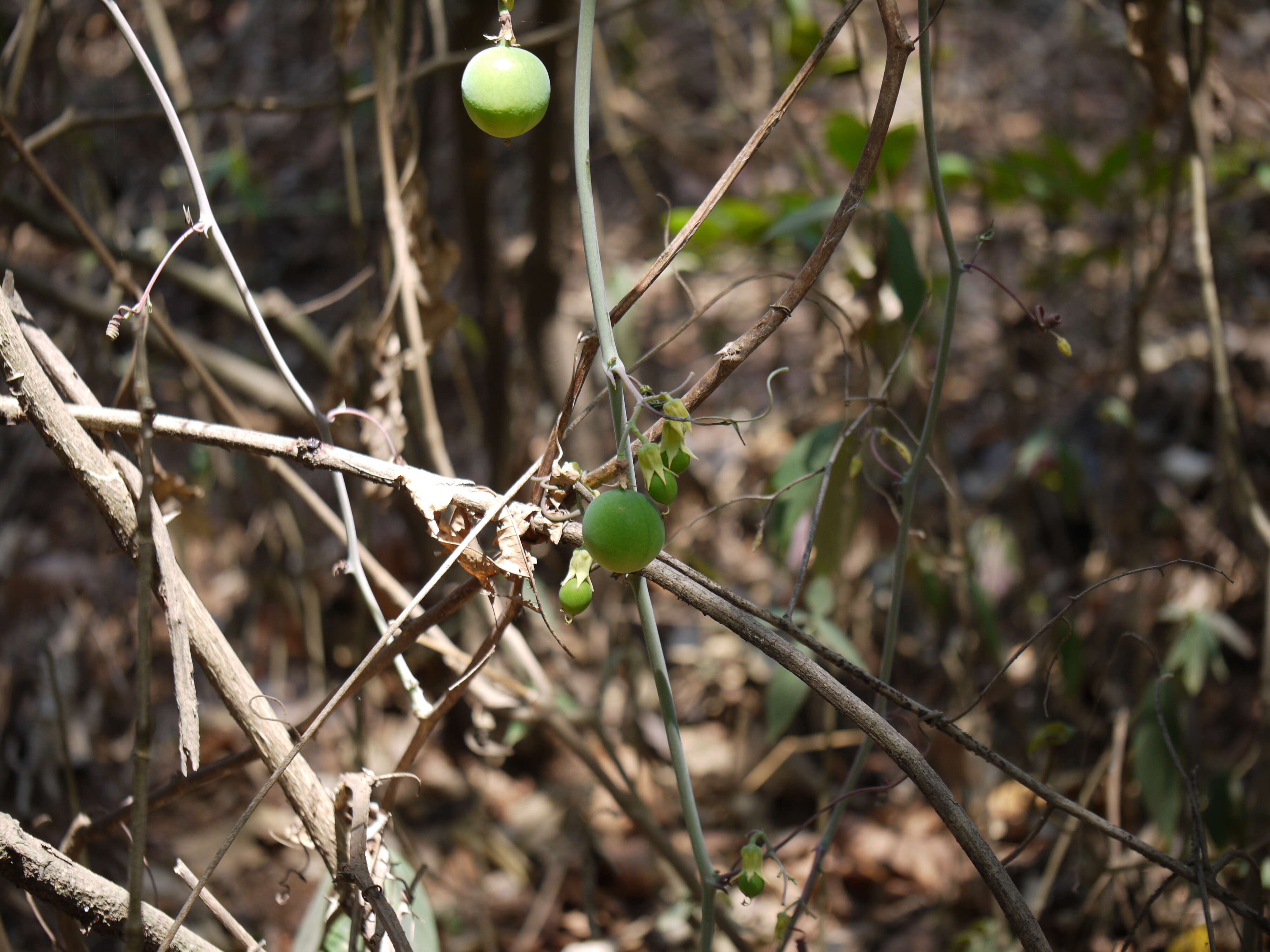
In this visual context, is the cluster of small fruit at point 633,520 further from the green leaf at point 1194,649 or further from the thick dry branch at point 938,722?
the green leaf at point 1194,649

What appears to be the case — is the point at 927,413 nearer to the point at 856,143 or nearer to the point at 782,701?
the point at 782,701

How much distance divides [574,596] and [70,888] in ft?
1.39

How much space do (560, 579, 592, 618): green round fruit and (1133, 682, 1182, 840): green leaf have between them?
83 centimetres

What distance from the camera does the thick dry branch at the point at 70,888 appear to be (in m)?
0.61

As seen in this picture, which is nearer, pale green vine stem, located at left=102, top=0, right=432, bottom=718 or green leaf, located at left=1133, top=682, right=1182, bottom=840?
pale green vine stem, located at left=102, top=0, right=432, bottom=718

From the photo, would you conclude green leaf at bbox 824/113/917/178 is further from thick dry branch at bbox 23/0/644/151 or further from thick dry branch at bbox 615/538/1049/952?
thick dry branch at bbox 615/538/1049/952

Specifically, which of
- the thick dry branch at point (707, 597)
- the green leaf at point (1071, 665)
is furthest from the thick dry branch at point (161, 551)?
the green leaf at point (1071, 665)

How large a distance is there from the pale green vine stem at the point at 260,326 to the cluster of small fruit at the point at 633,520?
8.3 inches

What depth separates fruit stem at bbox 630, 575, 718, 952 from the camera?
583 mm

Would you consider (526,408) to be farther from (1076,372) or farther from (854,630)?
(1076,372)

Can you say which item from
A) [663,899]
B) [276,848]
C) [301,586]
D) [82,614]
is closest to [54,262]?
[82,614]

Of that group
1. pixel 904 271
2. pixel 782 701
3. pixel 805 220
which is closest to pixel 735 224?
pixel 805 220

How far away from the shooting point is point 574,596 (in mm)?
558

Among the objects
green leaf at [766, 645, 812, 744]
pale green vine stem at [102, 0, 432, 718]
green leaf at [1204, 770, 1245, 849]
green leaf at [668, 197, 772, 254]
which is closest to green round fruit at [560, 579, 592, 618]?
pale green vine stem at [102, 0, 432, 718]
